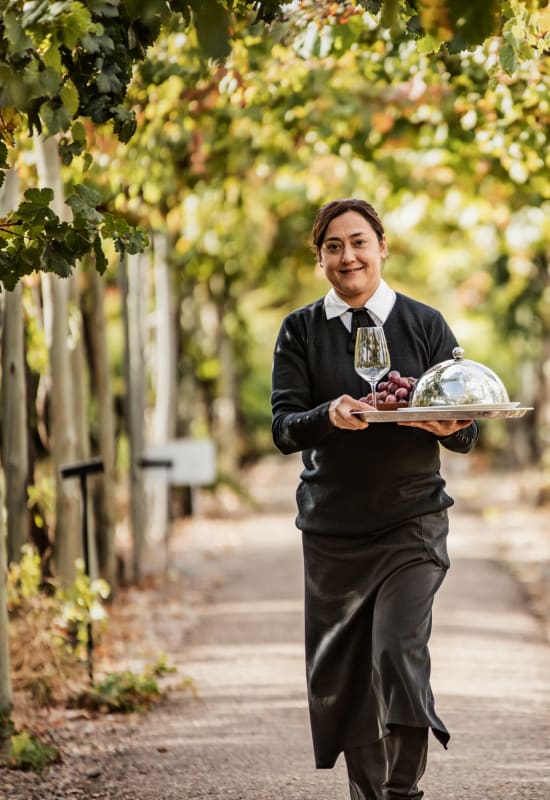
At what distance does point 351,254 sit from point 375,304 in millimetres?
212

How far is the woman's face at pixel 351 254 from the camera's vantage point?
4864mm

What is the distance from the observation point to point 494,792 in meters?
5.61

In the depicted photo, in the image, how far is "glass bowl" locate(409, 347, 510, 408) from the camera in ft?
14.9

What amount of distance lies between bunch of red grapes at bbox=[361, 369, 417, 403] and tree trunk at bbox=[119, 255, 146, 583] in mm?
7909

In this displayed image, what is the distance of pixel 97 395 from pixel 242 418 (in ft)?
55.5

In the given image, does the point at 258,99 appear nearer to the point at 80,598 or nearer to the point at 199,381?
the point at 80,598

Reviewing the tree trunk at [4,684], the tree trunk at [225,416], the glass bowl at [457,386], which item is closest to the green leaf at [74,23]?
the glass bowl at [457,386]

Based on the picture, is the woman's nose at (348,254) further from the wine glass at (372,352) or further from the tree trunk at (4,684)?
the tree trunk at (4,684)

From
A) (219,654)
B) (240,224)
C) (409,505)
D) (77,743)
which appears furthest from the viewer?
(240,224)

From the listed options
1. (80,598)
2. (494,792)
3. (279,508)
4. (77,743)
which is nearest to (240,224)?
(279,508)

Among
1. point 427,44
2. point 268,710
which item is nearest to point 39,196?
point 427,44


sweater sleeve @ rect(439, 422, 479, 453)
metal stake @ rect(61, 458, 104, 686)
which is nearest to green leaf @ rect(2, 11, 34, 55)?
sweater sleeve @ rect(439, 422, 479, 453)

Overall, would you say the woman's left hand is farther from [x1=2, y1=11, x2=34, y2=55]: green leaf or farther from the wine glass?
[x1=2, y1=11, x2=34, y2=55]: green leaf

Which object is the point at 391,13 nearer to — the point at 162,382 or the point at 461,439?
the point at 461,439
